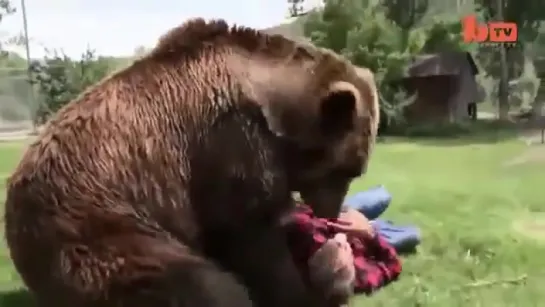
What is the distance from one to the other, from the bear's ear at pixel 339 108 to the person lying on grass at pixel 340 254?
22cm

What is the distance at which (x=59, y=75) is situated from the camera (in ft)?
11.8

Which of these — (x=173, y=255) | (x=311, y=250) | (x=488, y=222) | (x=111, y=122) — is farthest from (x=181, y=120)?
(x=488, y=222)

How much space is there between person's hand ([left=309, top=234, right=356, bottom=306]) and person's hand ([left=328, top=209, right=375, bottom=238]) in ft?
0.73

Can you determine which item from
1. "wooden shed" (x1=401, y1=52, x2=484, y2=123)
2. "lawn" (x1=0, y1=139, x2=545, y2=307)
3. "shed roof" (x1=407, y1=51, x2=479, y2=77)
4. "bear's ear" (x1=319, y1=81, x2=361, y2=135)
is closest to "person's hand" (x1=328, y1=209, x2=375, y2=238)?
"lawn" (x1=0, y1=139, x2=545, y2=307)

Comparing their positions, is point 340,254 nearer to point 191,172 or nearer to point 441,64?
point 191,172

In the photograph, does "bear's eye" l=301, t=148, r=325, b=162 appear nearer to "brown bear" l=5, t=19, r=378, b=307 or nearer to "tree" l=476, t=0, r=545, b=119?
"brown bear" l=5, t=19, r=378, b=307

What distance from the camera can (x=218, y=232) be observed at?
3.89 feet

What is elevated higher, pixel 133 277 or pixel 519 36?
pixel 519 36

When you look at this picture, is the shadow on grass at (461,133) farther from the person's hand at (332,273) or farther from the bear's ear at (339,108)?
the bear's ear at (339,108)

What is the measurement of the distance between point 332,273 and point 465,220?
3.22 ft

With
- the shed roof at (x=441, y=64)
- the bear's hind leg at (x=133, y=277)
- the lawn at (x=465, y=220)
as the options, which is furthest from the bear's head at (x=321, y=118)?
the shed roof at (x=441, y=64)

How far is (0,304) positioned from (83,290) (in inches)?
32.0

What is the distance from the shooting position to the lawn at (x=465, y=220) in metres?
1.69

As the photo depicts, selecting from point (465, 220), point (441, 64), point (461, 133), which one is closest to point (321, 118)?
point (465, 220)
